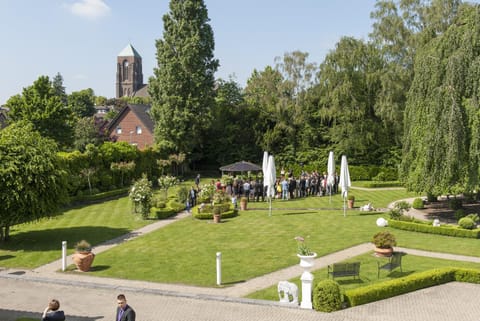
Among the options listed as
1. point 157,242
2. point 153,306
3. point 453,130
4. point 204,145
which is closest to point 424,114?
point 453,130

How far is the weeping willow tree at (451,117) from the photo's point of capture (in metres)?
22.7

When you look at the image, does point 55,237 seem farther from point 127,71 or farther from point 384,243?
point 127,71

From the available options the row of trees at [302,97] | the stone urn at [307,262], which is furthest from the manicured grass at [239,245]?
the row of trees at [302,97]

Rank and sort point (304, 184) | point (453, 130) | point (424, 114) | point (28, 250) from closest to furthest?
point (28, 250) < point (453, 130) < point (424, 114) < point (304, 184)

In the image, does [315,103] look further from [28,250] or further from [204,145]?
[28,250]

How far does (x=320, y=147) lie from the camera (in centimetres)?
4838

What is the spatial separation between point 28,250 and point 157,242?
5.40 meters

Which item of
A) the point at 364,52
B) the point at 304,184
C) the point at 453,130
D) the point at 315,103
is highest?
the point at 364,52

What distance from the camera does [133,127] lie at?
56.2 metres

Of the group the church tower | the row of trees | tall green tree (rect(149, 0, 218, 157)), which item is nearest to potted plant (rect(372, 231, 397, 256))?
the row of trees

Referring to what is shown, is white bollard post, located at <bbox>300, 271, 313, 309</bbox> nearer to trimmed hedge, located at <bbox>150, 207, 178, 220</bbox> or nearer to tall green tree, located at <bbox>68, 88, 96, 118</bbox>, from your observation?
trimmed hedge, located at <bbox>150, 207, 178, 220</bbox>

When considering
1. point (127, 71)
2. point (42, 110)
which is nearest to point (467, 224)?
point (42, 110)

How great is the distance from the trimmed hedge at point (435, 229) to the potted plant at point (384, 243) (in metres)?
6.06

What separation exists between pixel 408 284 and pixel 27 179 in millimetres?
15266
